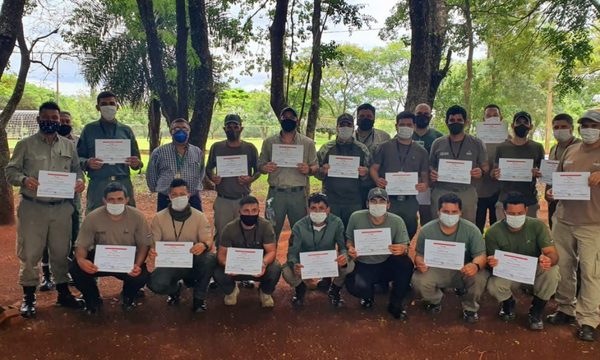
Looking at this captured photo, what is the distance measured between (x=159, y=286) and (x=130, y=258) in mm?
461

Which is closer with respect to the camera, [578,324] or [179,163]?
[578,324]

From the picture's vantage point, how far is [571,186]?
462 cm

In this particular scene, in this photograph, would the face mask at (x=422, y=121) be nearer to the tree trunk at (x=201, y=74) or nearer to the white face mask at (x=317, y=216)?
the white face mask at (x=317, y=216)

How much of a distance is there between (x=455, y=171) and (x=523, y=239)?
46.6 inches

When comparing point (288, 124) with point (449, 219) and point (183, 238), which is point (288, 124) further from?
point (449, 219)

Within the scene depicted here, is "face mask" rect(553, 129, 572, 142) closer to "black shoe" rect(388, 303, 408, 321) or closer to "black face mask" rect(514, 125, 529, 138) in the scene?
"black face mask" rect(514, 125, 529, 138)

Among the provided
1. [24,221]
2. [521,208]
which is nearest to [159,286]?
[24,221]

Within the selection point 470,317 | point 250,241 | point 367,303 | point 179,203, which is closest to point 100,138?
point 179,203

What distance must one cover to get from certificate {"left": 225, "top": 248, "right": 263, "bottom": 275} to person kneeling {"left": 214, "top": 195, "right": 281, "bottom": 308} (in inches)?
4.5

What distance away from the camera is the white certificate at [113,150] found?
527 cm

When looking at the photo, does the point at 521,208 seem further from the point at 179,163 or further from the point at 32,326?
the point at 32,326

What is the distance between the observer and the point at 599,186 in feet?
15.0

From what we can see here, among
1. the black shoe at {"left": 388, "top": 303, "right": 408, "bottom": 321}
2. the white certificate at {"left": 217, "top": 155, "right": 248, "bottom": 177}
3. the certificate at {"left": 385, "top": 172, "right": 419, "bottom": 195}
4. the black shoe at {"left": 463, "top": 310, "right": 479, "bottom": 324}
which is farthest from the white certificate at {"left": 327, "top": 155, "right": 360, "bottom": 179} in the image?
the black shoe at {"left": 463, "top": 310, "right": 479, "bottom": 324}

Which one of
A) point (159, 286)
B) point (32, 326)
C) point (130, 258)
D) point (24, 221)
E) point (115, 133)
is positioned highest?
point (115, 133)
